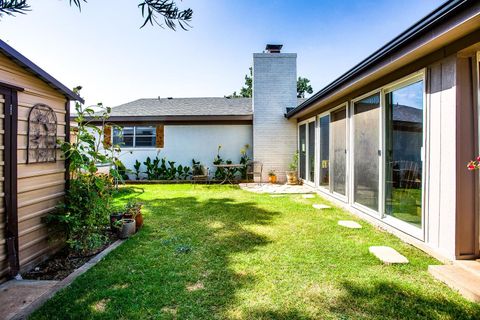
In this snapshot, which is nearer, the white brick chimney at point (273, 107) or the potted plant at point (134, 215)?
the potted plant at point (134, 215)

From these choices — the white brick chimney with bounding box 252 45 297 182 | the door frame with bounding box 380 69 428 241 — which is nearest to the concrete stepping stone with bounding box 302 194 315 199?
the door frame with bounding box 380 69 428 241

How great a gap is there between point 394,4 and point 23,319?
7615 mm

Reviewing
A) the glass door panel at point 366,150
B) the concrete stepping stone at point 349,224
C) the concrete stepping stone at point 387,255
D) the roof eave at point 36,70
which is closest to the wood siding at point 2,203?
the roof eave at point 36,70

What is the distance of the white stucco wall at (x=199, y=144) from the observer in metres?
10.9

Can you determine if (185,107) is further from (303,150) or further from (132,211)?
(132,211)

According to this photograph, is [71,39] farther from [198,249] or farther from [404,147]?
[404,147]

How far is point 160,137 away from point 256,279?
924 cm

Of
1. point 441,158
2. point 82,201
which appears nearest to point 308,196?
point 441,158

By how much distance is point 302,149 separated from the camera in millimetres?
9703

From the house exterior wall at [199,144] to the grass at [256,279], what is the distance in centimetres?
656

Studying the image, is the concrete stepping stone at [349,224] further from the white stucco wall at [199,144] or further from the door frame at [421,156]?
the white stucco wall at [199,144]

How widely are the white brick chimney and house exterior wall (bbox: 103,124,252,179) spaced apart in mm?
712

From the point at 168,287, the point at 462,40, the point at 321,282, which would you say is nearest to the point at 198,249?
the point at 168,287

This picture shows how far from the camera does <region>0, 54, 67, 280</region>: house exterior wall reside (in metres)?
2.75
